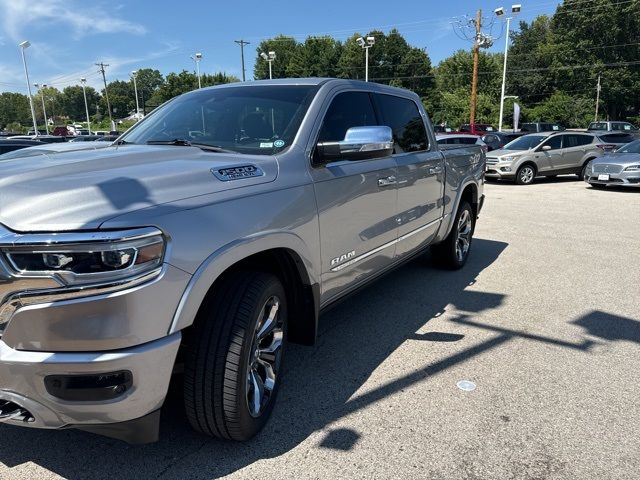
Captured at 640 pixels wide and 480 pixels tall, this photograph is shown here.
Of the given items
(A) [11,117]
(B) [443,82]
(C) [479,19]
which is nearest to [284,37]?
(B) [443,82]

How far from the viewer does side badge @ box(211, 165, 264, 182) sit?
2.50m

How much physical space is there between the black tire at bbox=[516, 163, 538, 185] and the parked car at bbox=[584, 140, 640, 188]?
183 cm

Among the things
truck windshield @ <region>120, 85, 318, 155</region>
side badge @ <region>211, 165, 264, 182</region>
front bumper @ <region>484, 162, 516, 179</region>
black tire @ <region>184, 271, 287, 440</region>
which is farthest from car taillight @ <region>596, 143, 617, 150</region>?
black tire @ <region>184, 271, 287, 440</region>

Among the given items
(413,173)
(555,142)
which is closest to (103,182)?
(413,173)

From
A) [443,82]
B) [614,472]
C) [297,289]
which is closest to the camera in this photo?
[614,472]

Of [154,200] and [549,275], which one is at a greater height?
[154,200]

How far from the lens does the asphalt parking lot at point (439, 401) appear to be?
2.53m

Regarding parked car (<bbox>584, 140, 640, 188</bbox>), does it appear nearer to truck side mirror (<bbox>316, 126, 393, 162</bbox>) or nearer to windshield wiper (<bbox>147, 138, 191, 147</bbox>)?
truck side mirror (<bbox>316, 126, 393, 162</bbox>)

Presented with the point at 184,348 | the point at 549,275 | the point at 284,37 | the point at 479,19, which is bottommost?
the point at 549,275

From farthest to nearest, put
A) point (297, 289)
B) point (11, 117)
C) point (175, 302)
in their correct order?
1. point (11, 117)
2. point (297, 289)
3. point (175, 302)

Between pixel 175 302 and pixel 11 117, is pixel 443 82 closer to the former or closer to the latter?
pixel 175 302

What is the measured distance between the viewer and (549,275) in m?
5.95

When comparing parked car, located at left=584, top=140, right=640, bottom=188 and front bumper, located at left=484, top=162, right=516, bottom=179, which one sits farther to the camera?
front bumper, located at left=484, top=162, right=516, bottom=179

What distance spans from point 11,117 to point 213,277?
472ft
